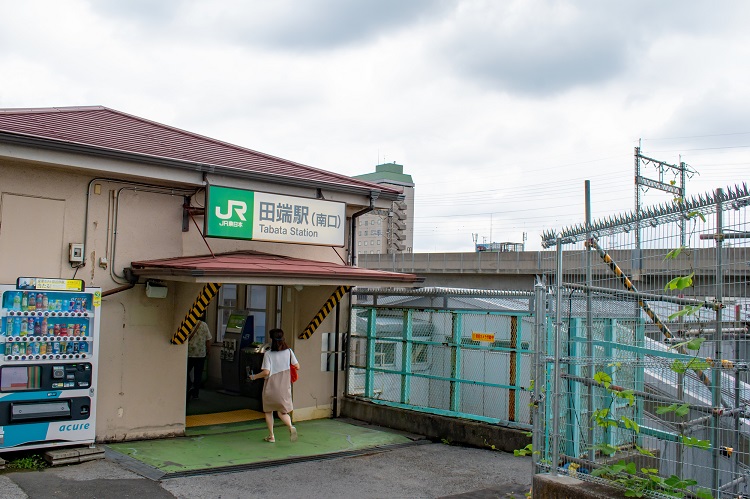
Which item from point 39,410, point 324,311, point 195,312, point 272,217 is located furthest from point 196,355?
point 39,410

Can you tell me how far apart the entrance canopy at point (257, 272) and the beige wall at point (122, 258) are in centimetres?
37

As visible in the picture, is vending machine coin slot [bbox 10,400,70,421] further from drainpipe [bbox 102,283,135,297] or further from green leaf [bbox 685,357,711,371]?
green leaf [bbox 685,357,711,371]

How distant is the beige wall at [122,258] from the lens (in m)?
8.49

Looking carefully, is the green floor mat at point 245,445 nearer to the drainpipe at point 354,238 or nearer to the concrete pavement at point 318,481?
the concrete pavement at point 318,481

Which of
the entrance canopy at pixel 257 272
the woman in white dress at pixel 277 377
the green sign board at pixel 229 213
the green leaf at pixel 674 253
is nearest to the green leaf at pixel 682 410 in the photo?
the green leaf at pixel 674 253

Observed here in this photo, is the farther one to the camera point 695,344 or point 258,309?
point 258,309

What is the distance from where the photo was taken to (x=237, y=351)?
42.9 ft

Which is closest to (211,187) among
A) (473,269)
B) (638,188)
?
(638,188)

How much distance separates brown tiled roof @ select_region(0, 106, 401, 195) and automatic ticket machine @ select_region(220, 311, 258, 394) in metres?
3.16

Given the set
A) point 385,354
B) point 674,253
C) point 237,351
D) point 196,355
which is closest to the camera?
point 674,253

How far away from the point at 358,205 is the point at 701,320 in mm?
7278

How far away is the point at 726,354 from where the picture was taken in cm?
519

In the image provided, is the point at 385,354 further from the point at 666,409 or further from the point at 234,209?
the point at 666,409

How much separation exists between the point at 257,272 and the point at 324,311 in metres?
2.73
